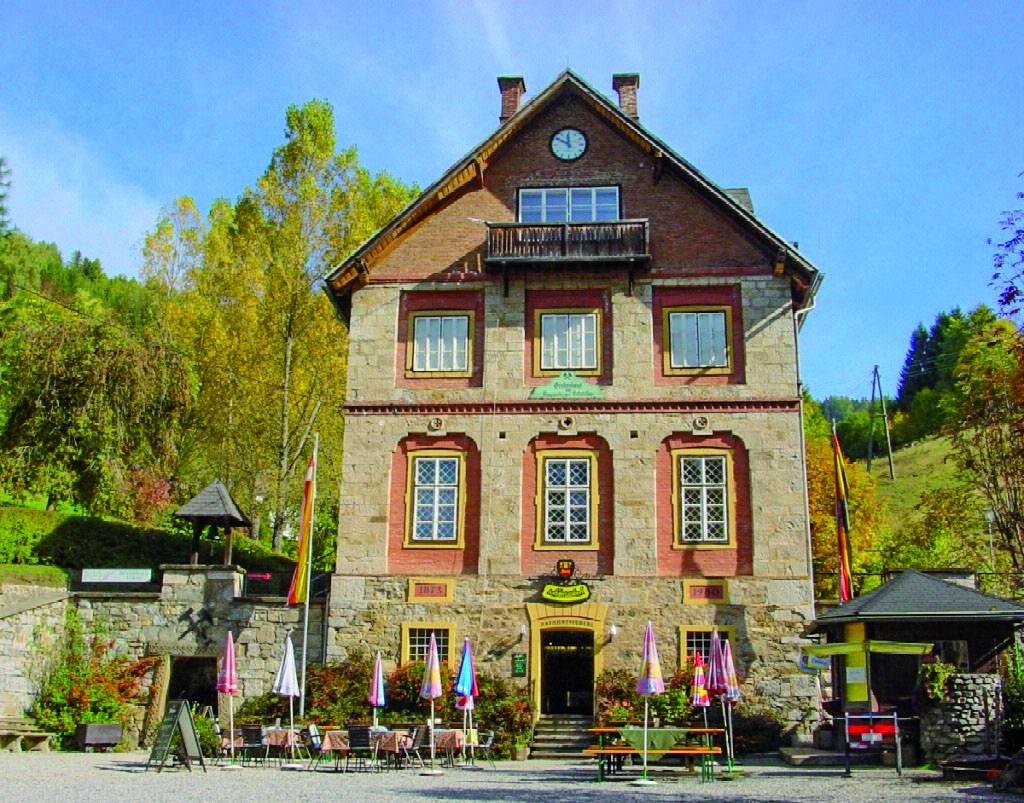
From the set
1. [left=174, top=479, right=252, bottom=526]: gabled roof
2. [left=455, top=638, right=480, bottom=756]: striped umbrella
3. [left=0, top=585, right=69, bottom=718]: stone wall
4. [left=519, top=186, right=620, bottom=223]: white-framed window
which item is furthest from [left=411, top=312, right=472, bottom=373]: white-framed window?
[left=0, top=585, right=69, bottom=718]: stone wall

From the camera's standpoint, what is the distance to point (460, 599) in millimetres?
24219

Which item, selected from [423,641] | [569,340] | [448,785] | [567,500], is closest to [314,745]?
[423,641]

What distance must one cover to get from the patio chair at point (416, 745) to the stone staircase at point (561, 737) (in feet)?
9.33

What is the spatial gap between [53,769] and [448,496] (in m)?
10.2

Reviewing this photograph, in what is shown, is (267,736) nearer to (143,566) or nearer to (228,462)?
(143,566)

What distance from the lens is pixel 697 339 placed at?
2561 cm

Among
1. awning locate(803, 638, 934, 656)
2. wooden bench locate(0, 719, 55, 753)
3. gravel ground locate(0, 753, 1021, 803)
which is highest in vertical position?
awning locate(803, 638, 934, 656)

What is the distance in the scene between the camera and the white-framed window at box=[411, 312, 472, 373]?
2592 centimetres

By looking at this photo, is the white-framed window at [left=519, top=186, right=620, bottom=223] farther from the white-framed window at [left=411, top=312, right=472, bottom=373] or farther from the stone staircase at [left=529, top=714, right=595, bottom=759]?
the stone staircase at [left=529, top=714, right=595, bottom=759]

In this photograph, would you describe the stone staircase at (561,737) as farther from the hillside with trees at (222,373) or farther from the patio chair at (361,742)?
the hillside with trees at (222,373)

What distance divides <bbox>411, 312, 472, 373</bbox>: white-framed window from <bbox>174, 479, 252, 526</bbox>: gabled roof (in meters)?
5.38

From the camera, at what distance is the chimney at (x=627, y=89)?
28.8 metres

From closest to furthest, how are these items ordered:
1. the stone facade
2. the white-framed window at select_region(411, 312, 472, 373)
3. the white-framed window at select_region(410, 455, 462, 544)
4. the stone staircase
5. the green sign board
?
the stone staircase
the stone facade
the white-framed window at select_region(410, 455, 462, 544)
the green sign board
the white-framed window at select_region(411, 312, 472, 373)

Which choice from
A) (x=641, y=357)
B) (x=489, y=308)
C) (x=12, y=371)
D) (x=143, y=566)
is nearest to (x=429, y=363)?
(x=489, y=308)
